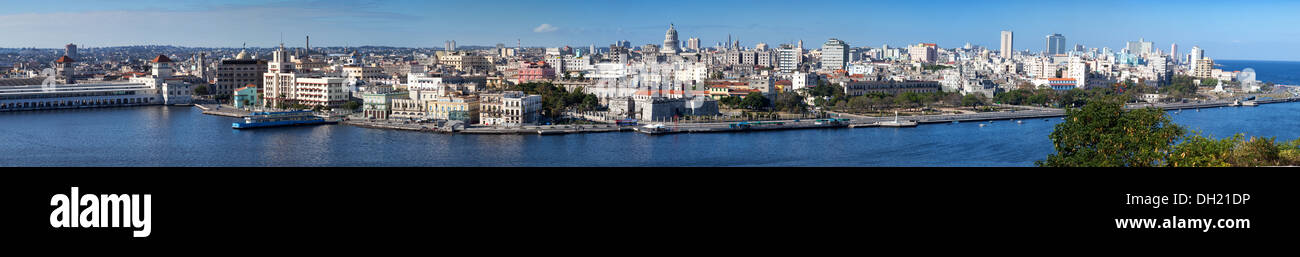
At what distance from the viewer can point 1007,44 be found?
95.2 feet

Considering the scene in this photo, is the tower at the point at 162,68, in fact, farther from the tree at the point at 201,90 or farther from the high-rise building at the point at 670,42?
the high-rise building at the point at 670,42

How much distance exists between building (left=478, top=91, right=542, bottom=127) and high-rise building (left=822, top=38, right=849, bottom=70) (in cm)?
1650

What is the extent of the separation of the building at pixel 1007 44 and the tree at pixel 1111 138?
2516 centimetres

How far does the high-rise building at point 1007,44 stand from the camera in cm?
2852

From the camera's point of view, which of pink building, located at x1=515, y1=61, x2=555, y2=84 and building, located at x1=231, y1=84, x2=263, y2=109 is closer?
building, located at x1=231, y1=84, x2=263, y2=109

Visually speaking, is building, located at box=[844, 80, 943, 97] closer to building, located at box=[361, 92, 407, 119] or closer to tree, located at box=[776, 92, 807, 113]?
tree, located at box=[776, 92, 807, 113]

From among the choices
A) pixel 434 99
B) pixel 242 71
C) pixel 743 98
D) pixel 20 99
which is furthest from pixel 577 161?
pixel 242 71

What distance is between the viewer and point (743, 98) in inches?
572

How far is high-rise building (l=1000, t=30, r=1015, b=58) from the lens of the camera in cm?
2852

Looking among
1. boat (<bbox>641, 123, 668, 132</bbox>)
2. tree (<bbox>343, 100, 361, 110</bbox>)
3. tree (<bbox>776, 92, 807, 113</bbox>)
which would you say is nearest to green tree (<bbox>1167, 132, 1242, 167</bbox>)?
boat (<bbox>641, 123, 668, 132</bbox>)
